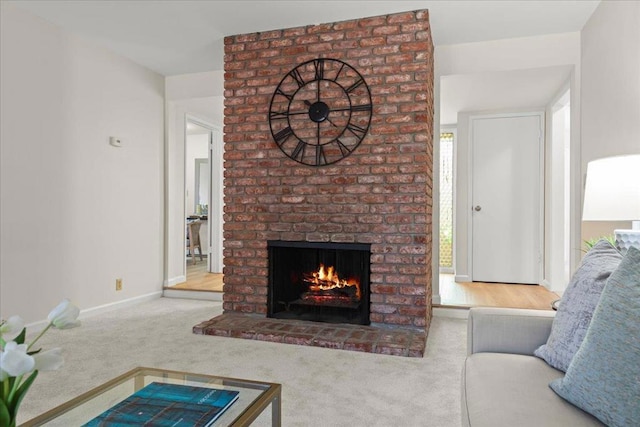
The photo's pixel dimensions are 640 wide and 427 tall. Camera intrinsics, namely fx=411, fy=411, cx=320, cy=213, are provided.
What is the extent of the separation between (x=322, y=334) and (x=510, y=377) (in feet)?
5.99

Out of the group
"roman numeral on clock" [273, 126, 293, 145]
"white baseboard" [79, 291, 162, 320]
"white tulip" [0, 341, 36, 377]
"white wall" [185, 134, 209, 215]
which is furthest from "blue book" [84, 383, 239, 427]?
"white wall" [185, 134, 209, 215]

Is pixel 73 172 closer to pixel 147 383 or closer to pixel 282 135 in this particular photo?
pixel 282 135

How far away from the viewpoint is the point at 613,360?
97cm

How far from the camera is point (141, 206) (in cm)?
428

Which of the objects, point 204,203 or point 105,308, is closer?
point 105,308

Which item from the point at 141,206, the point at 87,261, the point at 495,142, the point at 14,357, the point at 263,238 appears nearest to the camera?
the point at 14,357

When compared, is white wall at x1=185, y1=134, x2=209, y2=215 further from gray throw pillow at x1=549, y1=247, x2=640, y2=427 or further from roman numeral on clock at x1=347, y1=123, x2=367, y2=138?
gray throw pillow at x1=549, y1=247, x2=640, y2=427

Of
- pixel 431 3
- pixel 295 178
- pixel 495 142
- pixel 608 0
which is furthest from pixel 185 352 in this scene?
pixel 495 142

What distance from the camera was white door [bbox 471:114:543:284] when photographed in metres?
5.01

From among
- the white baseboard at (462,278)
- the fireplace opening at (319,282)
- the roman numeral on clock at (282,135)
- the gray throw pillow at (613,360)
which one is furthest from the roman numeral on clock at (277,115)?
the white baseboard at (462,278)

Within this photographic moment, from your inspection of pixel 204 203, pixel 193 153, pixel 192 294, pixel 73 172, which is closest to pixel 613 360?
pixel 73 172

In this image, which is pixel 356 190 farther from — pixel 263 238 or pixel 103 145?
pixel 103 145

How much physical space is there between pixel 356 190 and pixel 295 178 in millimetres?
517

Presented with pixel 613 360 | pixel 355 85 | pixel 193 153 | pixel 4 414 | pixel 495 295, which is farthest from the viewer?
pixel 193 153
